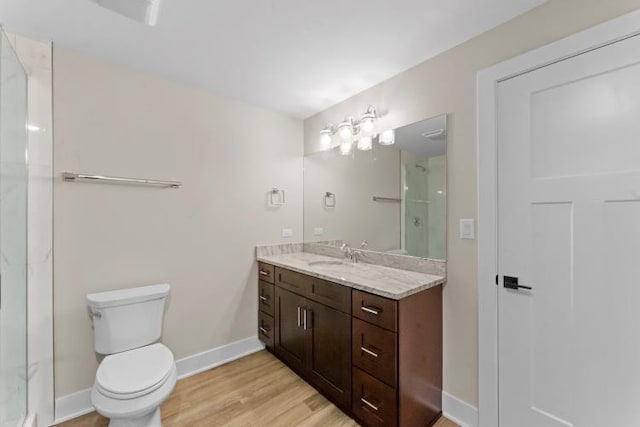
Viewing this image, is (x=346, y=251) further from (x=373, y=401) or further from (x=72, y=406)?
(x=72, y=406)

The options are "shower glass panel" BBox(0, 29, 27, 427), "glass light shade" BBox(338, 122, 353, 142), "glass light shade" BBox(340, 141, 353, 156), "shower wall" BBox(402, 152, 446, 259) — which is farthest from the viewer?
"glass light shade" BBox(340, 141, 353, 156)

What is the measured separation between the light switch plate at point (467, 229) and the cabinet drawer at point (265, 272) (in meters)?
1.54

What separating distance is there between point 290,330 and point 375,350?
88 cm

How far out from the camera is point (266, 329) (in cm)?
251

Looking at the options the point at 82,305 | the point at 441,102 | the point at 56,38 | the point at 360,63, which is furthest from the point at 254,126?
the point at 82,305

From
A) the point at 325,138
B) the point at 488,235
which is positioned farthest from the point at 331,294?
the point at 325,138

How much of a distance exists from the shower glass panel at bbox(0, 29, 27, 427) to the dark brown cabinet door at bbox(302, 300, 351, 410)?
158 centimetres

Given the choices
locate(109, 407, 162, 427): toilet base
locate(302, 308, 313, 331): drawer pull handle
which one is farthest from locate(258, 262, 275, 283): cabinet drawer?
locate(109, 407, 162, 427): toilet base

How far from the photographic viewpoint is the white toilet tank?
1.71m

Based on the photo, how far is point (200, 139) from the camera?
2.30m

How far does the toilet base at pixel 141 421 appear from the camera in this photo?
145 centimetres

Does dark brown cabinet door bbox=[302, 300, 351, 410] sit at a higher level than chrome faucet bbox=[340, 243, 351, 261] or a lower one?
lower

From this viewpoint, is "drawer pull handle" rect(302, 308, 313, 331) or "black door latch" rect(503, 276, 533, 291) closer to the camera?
"black door latch" rect(503, 276, 533, 291)

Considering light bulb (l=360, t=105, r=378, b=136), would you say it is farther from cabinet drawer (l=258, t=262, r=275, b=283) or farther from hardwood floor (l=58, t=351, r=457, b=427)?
hardwood floor (l=58, t=351, r=457, b=427)
